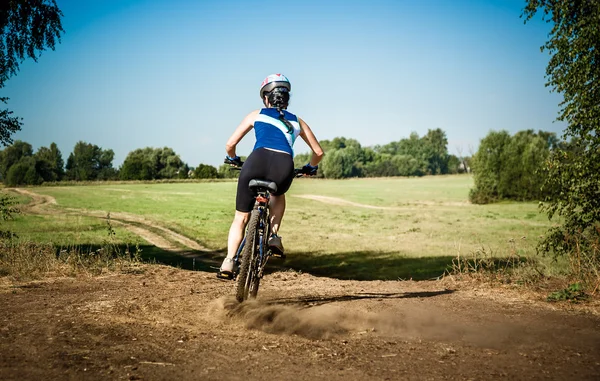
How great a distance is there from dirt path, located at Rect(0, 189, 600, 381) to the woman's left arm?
7.07 ft

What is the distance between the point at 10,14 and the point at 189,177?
85.1 m

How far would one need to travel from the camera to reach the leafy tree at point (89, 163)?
86275 mm

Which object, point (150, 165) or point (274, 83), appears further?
point (150, 165)

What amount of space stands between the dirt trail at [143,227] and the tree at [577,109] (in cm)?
1750

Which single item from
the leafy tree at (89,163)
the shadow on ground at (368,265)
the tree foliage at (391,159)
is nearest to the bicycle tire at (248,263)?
the shadow on ground at (368,265)

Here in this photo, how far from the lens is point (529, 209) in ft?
165

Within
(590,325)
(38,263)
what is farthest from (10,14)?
(590,325)

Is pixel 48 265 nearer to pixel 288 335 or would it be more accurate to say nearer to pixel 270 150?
pixel 270 150

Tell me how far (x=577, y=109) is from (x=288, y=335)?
41.0ft

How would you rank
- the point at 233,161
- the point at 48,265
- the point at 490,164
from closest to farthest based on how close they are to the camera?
the point at 233,161 → the point at 48,265 → the point at 490,164

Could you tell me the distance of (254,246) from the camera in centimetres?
555

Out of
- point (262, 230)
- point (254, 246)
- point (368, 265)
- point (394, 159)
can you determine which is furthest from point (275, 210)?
point (394, 159)

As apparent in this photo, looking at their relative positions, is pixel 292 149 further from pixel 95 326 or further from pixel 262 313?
pixel 95 326

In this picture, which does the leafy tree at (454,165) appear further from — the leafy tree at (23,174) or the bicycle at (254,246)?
the bicycle at (254,246)
